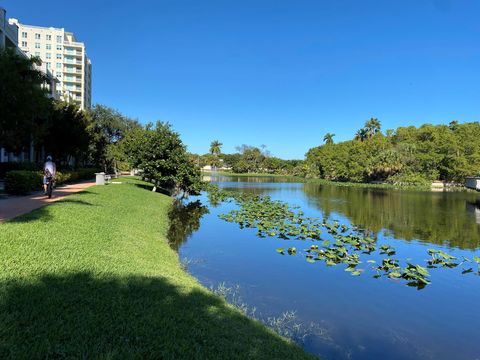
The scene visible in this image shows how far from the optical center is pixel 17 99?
17.6 metres

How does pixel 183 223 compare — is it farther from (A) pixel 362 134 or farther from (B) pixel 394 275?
(A) pixel 362 134

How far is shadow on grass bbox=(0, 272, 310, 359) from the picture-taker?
169 inches

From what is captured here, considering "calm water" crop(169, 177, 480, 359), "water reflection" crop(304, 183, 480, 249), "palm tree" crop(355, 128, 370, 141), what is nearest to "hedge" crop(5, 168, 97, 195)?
"calm water" crop(169, 177, 480, 359)

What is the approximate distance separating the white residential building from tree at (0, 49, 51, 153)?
7015 cm

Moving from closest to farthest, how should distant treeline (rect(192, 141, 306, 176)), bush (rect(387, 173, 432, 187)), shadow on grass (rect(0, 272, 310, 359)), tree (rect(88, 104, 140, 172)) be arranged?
shadow on grass (rect(0, 272, 310, 359)), tree (rect(88, 104, 140, 172)), bush (rect(387, 173, 432, 187)), distant treeline (rect(192, 141, 306, 176))

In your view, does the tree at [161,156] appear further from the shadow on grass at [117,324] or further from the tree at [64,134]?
the shadow on grass at [117,324]

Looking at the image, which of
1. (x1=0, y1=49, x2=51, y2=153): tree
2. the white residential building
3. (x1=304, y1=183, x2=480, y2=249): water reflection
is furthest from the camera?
the white residential building

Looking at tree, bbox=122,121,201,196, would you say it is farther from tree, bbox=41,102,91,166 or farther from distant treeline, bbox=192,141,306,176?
distant treeline, bbox=192,141,306,176

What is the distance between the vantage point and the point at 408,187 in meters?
64.9

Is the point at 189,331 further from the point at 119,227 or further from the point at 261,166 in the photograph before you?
the point at 261,166

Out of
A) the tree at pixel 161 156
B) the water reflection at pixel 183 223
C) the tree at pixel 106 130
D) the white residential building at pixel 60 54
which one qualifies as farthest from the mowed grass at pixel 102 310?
the white residential building at pixel 60 54

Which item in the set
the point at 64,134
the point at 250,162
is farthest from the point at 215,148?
the point at 64,134

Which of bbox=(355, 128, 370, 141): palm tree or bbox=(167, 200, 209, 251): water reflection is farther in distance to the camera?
bbox=(355, 128, 370, 141): palm tree

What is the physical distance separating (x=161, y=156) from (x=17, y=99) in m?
13.3
